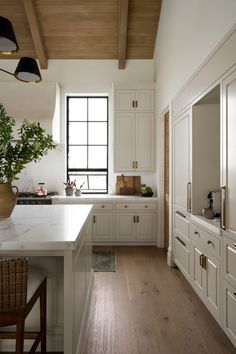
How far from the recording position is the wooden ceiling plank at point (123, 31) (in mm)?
4516

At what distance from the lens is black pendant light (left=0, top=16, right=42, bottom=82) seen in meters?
2.05

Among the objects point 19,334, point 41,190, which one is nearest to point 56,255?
point 19,334

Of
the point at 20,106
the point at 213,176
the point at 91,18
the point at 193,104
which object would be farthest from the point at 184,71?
the point at 20,106

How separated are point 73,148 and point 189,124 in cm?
320

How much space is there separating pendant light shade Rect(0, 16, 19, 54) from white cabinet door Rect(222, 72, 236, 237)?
166cm

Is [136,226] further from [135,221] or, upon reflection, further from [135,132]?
[135,132]

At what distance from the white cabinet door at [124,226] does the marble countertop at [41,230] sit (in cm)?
258

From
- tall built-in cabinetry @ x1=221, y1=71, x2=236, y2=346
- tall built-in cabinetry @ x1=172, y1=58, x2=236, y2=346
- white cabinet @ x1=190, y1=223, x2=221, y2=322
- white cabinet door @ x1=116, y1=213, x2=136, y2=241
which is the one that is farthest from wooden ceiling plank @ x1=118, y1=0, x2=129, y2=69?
white cabinet @ x1=190, y1=223, x2=221, y2=322

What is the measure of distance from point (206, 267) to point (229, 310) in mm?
526

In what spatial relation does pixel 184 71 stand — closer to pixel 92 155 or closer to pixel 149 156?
pixel 149 156

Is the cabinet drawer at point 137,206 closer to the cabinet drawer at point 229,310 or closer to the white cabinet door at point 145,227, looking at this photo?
the white cabinet door at point 145,227

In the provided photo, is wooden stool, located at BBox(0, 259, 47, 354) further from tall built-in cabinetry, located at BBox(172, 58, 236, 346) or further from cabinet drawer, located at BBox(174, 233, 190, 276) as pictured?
cabinet drawer, located at BBox(174, 233, 190, 276)

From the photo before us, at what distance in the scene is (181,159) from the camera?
3.51m

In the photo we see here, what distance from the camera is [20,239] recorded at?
4.91ft
